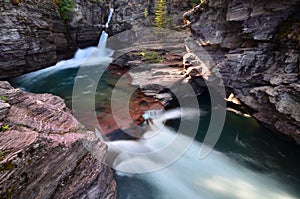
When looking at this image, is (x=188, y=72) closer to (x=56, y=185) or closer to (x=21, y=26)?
(x=56, y=185)

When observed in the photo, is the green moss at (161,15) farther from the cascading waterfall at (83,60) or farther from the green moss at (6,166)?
the green moss at (6,166)

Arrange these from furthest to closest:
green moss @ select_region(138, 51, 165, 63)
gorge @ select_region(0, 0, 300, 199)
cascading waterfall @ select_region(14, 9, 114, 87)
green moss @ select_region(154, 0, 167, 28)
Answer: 1. green moss @ select_region(154, 0, 167, 28)
2. green moss @ select_region(138, 51, 165, 63)
3. cascading waterfall @ select_region(14, 9, 114, 87)
4. gorge @ select_region(0, 0, 300, 199)

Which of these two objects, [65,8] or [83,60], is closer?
[65,8]

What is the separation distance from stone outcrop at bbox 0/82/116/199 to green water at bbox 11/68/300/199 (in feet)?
6.47

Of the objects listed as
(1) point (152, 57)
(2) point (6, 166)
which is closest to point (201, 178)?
(2) point (6, 166)

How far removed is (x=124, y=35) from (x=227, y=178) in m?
21.9

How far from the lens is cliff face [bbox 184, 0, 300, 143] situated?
8008 mm

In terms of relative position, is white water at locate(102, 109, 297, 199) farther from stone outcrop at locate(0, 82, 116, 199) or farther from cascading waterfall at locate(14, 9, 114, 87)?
cascading waterfall at locate(14, 9, 114, 87)

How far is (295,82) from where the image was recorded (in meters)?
7.64

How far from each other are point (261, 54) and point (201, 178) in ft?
21.8

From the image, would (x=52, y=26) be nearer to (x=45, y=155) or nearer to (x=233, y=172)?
(x=45, y=155)

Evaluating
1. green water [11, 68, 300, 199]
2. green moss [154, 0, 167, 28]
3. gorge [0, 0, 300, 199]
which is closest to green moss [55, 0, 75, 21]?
gorge [0, 0, 300, 199]

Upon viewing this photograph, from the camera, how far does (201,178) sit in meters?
7.09

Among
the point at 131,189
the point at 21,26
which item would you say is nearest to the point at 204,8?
the point at 131,189
